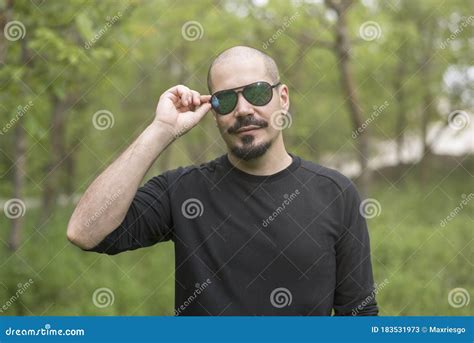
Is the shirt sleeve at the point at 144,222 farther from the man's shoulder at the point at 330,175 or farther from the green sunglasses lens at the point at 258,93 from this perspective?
the man's shoulder at the point at 330,175

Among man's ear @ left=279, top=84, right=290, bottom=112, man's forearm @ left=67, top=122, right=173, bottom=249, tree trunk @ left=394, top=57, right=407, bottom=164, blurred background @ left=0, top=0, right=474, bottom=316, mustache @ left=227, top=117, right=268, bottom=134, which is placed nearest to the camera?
man's forearm @ left=67, top=122, right=173, bottom=249

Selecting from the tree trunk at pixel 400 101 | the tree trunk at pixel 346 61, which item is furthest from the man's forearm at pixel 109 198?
the tree trunk at pixel 400 101

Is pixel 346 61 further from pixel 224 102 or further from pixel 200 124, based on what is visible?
pixel 224 102

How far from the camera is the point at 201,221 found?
8.09 ft

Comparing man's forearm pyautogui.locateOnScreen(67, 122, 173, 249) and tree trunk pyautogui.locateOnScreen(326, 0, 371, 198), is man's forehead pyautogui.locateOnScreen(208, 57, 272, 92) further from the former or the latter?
tree trunk pyautogui.locateOnScreen(326, 0, 371, 198)

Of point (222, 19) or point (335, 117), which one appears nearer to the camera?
point (222, 19)

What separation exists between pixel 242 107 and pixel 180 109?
261mm

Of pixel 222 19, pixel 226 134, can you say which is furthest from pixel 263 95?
pixel 222 19

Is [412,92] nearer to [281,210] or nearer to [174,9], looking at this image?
[174,9]

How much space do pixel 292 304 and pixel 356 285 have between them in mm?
304

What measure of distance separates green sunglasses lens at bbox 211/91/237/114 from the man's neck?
0.61ft

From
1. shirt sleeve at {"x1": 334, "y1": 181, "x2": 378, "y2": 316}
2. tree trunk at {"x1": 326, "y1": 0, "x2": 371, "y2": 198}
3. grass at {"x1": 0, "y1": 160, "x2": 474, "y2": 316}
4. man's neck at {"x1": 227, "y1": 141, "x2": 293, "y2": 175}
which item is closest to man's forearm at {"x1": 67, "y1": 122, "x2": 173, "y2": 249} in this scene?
man's neck at {"x1": 227, "y1": 141, "x2": 293, "y2": 175}

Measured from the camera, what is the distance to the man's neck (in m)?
2.51

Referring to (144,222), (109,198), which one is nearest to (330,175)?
(144,222)
